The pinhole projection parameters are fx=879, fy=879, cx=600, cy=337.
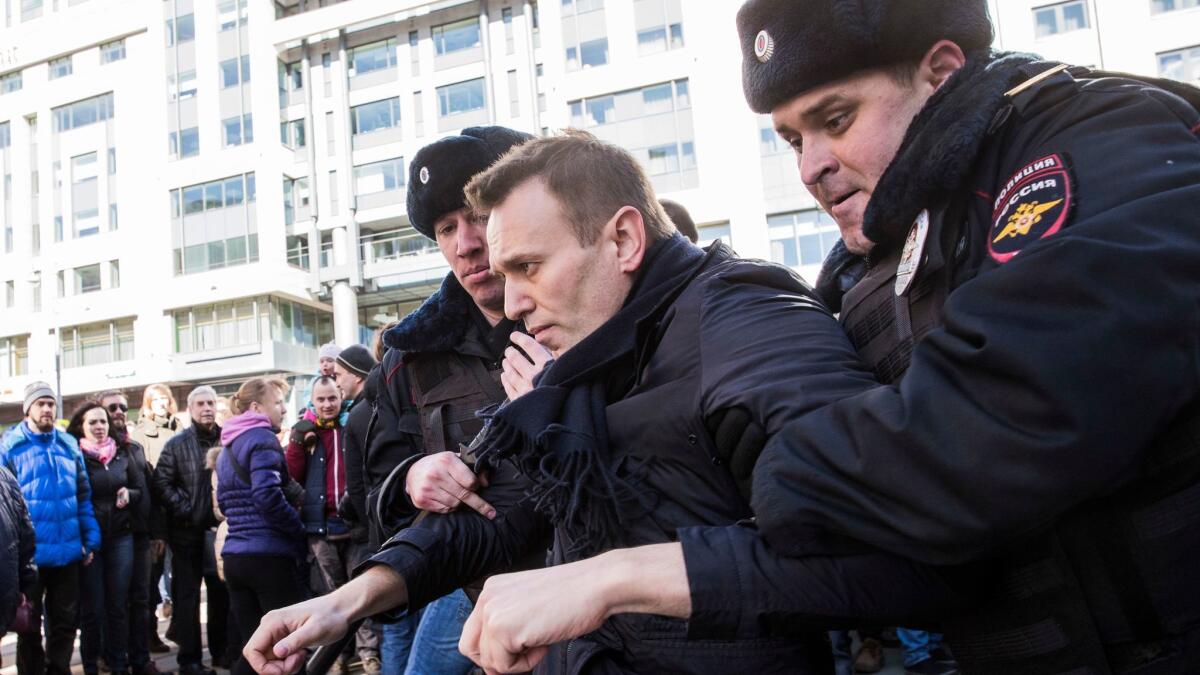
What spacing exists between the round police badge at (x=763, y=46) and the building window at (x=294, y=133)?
30.6 metres

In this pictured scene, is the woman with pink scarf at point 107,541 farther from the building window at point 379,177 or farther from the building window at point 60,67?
the building window at point 60,67

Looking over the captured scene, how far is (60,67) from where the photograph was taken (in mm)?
32312

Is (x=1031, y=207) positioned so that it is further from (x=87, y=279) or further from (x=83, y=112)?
(x=83, y=112)

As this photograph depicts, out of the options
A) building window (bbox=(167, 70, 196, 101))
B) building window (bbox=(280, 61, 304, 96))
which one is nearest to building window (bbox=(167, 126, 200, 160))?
building window (bbox=(167, 70, 196, 101))

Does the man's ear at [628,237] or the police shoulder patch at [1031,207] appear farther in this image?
the man's ear at [628,237]

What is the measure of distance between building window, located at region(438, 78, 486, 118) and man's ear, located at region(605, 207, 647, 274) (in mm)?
27690

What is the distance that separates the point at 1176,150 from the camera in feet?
3.16

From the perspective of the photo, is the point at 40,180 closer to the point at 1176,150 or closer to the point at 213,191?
the point at 213,191

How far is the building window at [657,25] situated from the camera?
23781 millimetres

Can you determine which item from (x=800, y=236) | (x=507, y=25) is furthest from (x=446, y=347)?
(x=507, y=25)

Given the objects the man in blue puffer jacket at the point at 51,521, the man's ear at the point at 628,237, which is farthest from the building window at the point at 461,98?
the man's ear at the point at 628,237

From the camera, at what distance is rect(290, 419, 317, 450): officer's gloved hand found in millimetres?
6012

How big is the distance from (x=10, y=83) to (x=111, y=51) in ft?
17.9

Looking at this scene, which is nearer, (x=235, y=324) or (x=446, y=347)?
(x=446, y=347)
